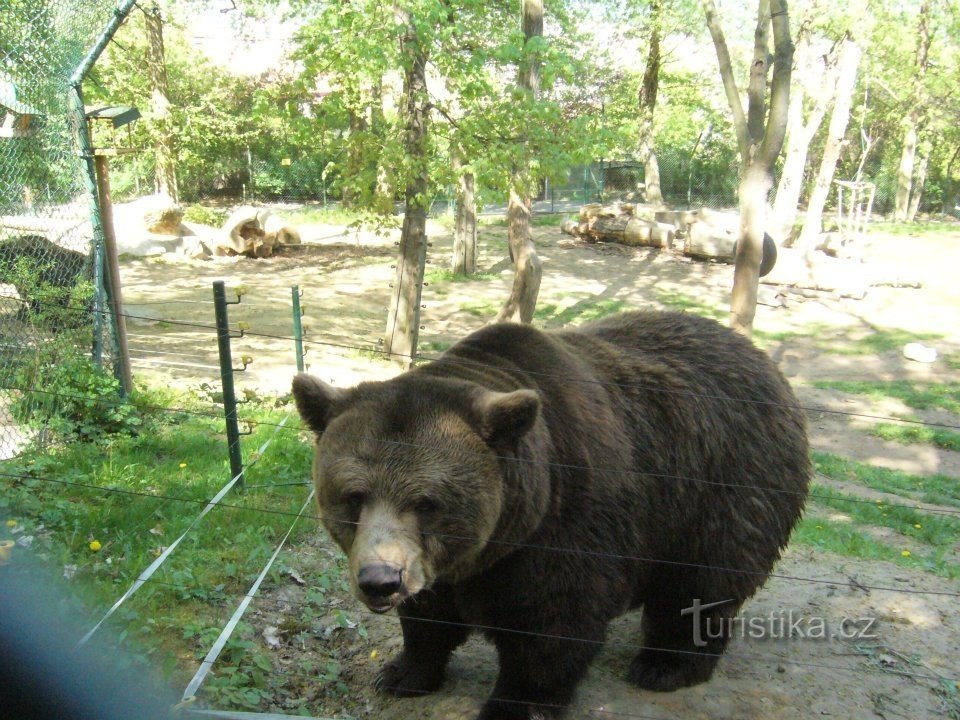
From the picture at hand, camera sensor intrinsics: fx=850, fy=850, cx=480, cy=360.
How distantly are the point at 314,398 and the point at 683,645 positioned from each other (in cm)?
238

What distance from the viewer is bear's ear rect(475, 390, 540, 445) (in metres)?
3.40

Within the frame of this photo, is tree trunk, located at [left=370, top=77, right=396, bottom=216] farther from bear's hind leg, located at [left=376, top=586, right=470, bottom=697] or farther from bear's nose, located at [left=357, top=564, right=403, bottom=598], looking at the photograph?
bear's nose, located at [left=357, top=564, right=403, bottom=598]

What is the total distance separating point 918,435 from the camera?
11.6 m

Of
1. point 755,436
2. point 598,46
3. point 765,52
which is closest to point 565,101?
point 598,46

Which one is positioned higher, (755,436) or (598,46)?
(598,46)

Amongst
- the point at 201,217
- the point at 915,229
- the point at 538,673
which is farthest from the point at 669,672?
the point at 915,229

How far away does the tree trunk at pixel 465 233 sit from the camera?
2038 centimetres

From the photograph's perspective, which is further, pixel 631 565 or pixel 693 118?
pixel 693 118

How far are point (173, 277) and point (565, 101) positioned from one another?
2250cm

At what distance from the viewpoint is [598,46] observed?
36625mm

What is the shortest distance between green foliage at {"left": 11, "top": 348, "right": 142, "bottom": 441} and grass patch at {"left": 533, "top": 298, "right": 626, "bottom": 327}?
1152 cm

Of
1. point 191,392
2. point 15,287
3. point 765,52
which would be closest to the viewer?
point 15,287

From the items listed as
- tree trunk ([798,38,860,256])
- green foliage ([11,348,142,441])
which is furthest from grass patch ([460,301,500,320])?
green foliage ([11,348,142,441])

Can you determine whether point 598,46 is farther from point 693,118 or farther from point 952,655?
point 952,655
